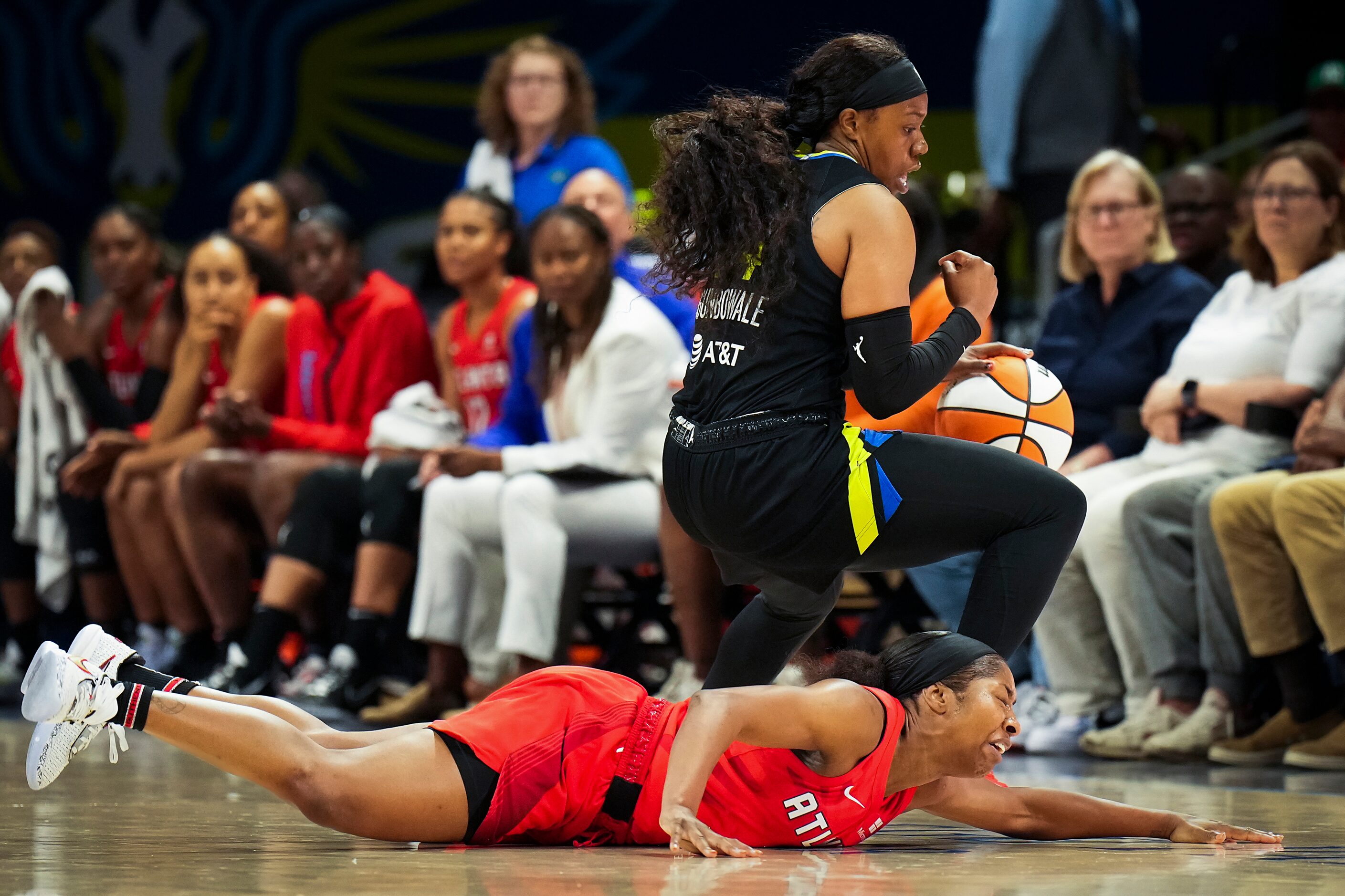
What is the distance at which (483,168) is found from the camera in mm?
6754

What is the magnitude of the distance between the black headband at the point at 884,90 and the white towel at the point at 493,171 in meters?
3.66

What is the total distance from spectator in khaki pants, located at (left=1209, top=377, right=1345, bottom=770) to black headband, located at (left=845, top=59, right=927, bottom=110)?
184 cm

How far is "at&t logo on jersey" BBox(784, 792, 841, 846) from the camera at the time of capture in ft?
9.25

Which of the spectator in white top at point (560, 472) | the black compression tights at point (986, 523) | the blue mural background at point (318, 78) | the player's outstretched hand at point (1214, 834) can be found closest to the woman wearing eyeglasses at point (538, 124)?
the spectator in white top at point (560, 472)

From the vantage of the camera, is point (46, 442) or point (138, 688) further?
point (46, 442)

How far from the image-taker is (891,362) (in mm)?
2898

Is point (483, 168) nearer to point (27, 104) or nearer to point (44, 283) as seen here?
point (44, 283)

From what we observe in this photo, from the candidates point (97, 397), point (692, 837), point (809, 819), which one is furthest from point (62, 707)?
point (97, 397)

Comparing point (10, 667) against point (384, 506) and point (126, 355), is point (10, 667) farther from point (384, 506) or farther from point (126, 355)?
point (384, 506)

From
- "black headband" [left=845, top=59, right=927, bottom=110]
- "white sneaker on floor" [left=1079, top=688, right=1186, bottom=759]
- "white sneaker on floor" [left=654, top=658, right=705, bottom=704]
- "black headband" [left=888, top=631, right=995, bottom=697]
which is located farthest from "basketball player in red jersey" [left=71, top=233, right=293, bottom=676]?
"black headband" [left=888, top=631, right=995, bottom=697]

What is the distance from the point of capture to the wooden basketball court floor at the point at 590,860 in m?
2.33

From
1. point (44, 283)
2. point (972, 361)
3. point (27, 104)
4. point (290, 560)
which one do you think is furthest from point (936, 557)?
point (27, 104)

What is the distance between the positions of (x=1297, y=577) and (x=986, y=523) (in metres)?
1.79

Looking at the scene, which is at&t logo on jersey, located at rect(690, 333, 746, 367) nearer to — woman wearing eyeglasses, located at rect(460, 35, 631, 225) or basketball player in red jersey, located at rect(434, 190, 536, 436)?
basketball player in red jersey, located at rect(434, 190, 536, 436)
